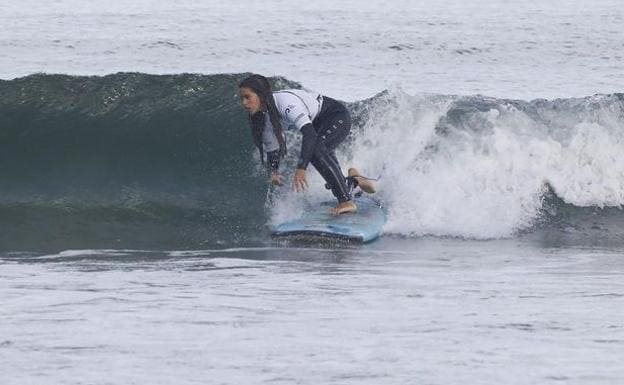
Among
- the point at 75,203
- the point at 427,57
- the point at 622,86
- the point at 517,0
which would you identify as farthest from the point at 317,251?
the point at 517,0

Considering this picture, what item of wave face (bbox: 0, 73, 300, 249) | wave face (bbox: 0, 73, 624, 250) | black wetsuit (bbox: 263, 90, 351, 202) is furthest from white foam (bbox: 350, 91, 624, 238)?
wave face (bbox: 0, 73, 300, 249)

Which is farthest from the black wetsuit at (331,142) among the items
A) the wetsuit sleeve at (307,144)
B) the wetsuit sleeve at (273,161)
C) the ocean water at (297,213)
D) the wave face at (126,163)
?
the wave face at (126,163)

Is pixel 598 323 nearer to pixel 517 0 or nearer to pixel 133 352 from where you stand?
pixel 133 352

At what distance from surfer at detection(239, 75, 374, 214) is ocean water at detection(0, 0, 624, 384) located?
22.0 inches

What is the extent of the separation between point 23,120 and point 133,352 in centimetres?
719

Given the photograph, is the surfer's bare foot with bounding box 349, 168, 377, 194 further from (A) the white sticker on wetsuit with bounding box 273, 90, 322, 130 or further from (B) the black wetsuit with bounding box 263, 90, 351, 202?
(A) the white sticker on wetsuit with bounding box 273, 90, 322, 130

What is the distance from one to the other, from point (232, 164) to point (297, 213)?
1.44 meters

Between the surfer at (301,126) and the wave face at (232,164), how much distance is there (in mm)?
676

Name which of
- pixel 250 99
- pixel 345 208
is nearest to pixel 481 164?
pixel 345 208

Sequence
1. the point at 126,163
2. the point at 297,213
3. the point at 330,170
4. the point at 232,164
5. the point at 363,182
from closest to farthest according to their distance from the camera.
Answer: the point at 330,170, the point at 363,182, the point at 297,213, the point at 232,164, the point at 126,163

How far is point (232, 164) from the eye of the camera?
37.5 ft

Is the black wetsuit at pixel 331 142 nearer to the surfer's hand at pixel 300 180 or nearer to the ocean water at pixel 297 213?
the surfer's hand at pixel 300 180

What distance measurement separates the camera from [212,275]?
7719mm

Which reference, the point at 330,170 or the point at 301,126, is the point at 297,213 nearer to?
the point at 330,170
